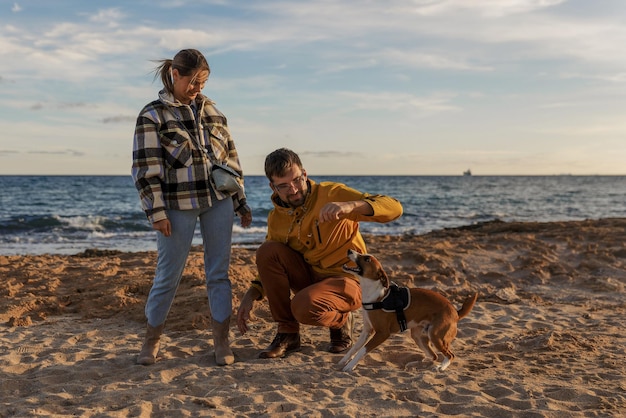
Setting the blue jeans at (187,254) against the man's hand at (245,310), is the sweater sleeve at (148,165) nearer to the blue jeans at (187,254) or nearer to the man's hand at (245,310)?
the blue jeans at (187,254)

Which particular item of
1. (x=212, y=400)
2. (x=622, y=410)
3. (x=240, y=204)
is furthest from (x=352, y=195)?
(x=622, y=410)

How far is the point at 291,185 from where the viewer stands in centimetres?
395

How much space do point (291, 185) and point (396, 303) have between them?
1.06m

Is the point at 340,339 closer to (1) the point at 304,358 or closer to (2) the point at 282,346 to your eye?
(1) the point at 304,358

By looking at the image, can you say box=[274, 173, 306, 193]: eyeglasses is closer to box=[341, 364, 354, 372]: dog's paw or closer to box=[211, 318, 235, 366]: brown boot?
box=[211, 318, 235, 366]: brown boot

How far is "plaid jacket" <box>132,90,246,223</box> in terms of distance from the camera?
3677mm

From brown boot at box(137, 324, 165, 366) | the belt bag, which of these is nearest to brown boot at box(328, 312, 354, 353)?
brown boot at box(137, 324, 165, 366)

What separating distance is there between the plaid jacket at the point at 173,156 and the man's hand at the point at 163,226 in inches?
1.2

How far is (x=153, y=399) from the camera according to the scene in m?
3.43

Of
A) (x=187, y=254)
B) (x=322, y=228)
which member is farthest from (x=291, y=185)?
(x=187, y=254)

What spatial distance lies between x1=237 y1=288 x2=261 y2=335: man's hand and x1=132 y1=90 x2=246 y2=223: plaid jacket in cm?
84

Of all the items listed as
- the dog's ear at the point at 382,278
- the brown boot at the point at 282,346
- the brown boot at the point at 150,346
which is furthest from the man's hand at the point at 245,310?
the dog's ear at the point at 382,278

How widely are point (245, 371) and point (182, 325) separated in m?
1.43

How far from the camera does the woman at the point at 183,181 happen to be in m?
3.69
